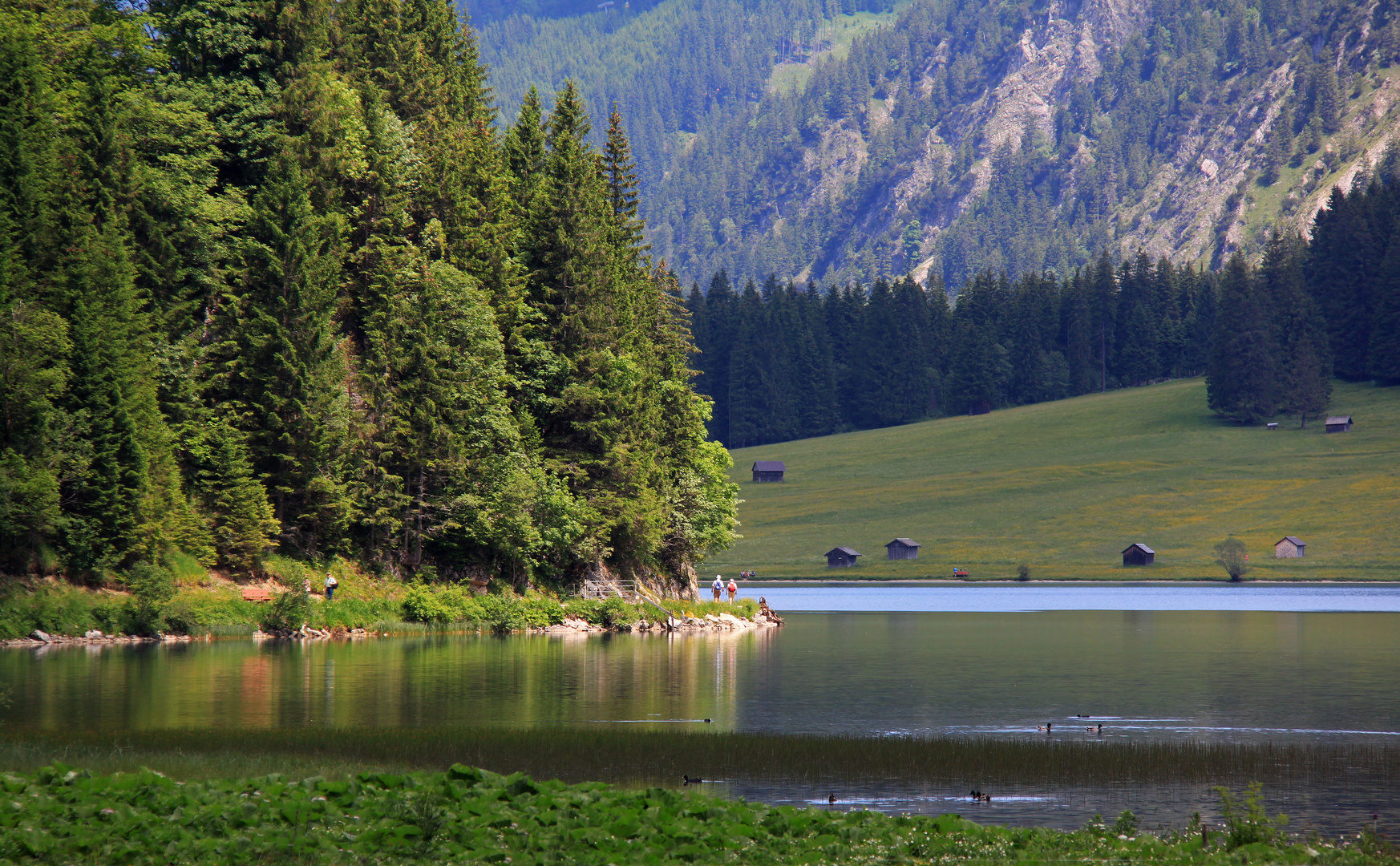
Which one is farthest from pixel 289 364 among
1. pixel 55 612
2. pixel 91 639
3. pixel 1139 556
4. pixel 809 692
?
pixel 1139 556

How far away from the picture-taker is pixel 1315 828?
1794 centimetres

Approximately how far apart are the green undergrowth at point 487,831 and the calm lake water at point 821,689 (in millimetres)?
3134

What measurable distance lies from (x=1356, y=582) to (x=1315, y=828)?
352 ft

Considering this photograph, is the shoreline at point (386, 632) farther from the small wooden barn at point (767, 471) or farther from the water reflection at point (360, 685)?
the small wooden barn at point (767, 471)

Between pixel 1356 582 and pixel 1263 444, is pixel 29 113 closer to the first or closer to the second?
pixel 1356 582

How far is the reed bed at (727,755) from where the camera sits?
842 inches

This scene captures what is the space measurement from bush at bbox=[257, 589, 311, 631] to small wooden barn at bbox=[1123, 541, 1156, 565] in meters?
96.3

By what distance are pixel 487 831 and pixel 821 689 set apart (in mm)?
22661

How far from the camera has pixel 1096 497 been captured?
146 metres

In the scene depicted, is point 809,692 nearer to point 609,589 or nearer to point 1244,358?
point 609,589

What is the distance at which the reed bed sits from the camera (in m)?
21.4

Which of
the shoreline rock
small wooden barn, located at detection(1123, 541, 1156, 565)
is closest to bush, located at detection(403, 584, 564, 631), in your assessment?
the shoreline rock

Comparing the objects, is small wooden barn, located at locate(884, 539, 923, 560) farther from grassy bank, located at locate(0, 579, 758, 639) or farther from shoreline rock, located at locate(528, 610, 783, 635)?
grassy bank, located at locate(0, 579, 758, 639)

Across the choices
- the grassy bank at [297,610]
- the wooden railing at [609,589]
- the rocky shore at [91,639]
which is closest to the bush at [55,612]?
the grassy bank at [297,610]
